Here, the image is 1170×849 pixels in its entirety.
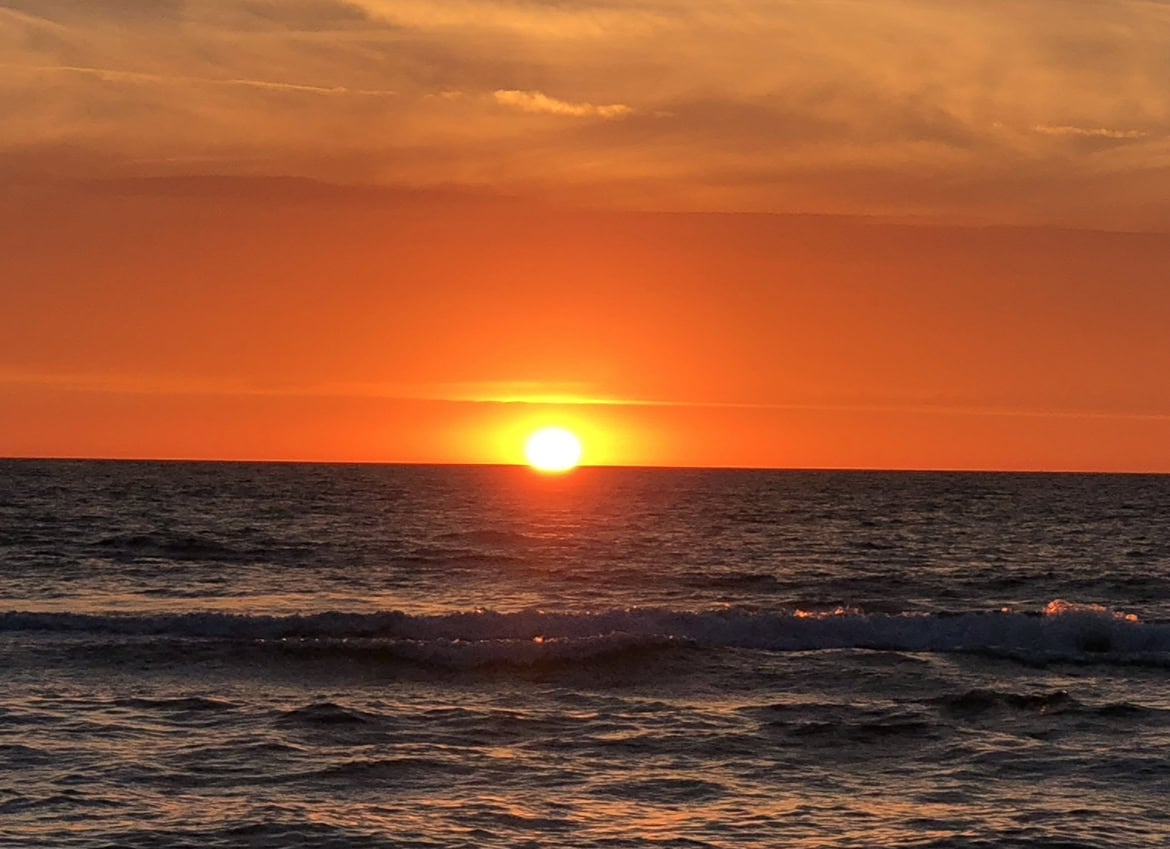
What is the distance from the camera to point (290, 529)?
8012 centimetres

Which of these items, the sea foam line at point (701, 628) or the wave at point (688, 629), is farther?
the sea foam line at point (701, 628)

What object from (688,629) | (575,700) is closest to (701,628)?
(688,629)

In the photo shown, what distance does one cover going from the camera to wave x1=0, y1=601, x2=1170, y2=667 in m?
36.2

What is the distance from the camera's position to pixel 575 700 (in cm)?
2867

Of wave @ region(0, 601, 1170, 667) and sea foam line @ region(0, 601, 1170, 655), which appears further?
sea foam line @ region(0, 601, 1170, 655)

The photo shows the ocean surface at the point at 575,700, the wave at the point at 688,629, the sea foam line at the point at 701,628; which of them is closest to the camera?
the ocean surface at the point at 575,700

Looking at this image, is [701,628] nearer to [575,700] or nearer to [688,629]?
[688,629]

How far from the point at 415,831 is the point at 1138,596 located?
37630 millimetres

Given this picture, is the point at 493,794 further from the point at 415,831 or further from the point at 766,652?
the point at 766,652

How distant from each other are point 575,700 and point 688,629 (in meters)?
10.4

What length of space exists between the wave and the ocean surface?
107mm

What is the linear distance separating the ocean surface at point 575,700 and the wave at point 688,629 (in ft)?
0.35

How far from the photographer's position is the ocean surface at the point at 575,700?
19484 millimetres

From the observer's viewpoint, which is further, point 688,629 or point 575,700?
point 688,629
